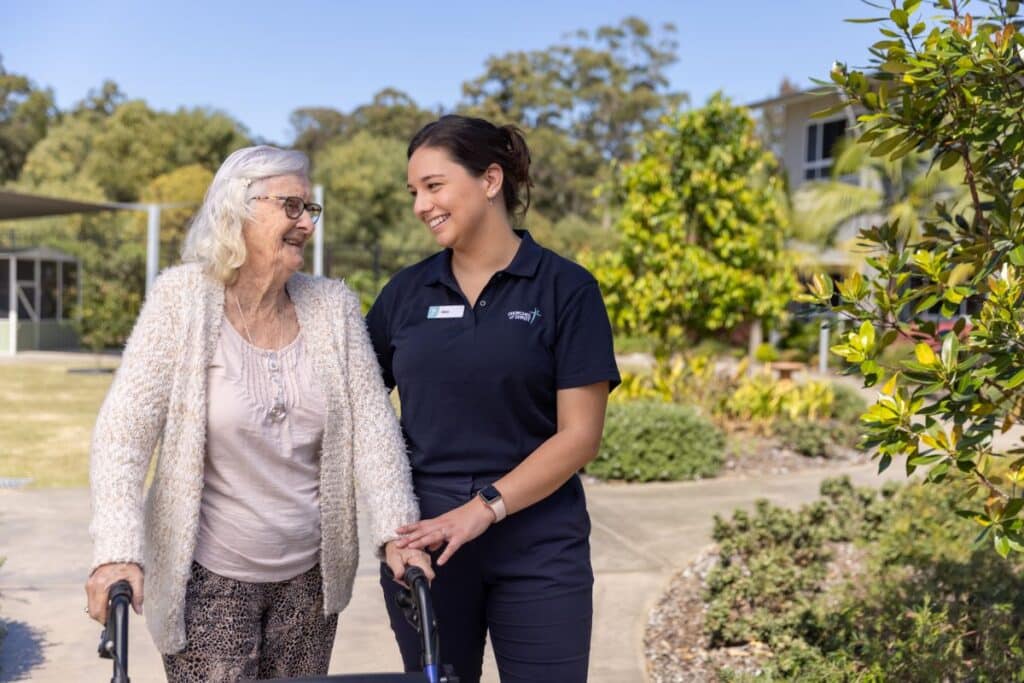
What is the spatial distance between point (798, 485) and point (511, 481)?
7.20 m

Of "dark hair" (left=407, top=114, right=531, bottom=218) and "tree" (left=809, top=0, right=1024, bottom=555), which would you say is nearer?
"dark hair" (left=407, top=114, right=531, bottom=218)

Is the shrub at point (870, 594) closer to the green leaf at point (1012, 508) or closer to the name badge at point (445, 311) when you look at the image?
the green leaf at point (1012, 508)

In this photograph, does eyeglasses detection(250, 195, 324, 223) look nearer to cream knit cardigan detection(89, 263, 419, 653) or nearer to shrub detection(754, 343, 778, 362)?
cream knit cardigan detection(89, 263, 419, 653)

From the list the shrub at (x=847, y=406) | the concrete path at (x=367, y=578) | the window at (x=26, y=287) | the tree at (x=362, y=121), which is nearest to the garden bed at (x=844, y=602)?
the concrete path at (x=367, y=578)

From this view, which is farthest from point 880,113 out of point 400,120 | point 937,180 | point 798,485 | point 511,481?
point 400,120

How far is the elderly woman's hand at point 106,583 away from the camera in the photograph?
2051mm

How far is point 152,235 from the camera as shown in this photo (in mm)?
19844

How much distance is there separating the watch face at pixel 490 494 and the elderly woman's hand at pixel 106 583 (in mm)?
731

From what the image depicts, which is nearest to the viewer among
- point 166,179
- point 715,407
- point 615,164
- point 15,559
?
point 15,559

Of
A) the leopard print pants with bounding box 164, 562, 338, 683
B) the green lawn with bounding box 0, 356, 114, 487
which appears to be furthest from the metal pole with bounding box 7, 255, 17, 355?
the leopard print pants with bounding box 164, 562, 338, 683

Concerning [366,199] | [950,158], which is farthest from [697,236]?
[366,199]

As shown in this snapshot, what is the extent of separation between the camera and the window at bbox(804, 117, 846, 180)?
2797 cm

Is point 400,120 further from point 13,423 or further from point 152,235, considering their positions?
point 13,423

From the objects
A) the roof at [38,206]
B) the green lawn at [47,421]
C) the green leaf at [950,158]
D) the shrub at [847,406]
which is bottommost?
the green lawn at [47,421]
